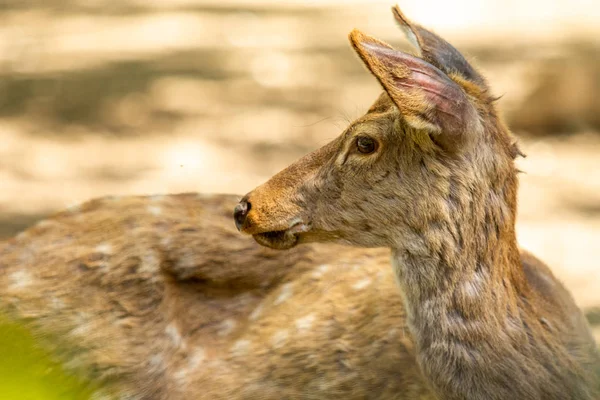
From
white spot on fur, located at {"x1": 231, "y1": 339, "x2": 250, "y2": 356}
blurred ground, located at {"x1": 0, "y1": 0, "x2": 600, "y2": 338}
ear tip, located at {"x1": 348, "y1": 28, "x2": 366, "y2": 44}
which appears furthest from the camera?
blurred ground, located at {"x1": 0, "y1": 0, "x2": 600, "y2": 338}

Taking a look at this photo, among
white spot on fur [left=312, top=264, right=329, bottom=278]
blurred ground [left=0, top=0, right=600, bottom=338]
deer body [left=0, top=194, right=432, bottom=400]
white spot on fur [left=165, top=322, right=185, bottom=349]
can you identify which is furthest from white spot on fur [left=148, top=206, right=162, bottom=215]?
blurred ground [left=0, top=0, right=600, bottom=338]

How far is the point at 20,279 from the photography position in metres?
3.71

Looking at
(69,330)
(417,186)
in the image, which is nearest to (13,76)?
(69,330)

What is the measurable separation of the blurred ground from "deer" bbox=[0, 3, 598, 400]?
188 centimetres

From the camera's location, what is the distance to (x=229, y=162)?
665 centimetres

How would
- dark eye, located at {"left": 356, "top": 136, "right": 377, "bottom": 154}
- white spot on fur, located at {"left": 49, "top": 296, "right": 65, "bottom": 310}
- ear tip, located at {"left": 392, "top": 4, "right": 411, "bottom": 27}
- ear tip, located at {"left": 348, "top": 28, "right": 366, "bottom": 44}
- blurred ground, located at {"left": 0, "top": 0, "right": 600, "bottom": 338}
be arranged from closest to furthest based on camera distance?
ear tip, located at {"left": 348, "top": 28, "right": 366, "bottom": 44} < dark eye, located at {"left": 356, "top": 136, "right": 377, "bottom": 154} < ear tip, located at {"left": 392, "top": 4, "right": 411, "bottom": 27} < white spot on fur, located at {"left": 49, "top": 296, "right": 65, "bottom": 310} < blurred ground, located at {"left": 0, "top": 0, "right": 600, "bottom": 338}

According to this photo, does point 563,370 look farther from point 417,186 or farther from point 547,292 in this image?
point 417,186

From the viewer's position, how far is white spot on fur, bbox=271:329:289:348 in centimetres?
368

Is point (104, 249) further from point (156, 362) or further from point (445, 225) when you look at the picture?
point (445, 225)

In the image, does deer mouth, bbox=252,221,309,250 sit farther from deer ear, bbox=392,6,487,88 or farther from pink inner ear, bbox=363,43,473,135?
deer ear, bbox=392,6,487,88

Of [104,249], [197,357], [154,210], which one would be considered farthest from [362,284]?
[104,249]

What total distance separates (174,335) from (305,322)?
55cm

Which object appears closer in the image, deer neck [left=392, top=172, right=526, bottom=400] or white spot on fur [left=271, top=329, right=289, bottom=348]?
deer neck [left=392, top=172, right=526, bottom=400]

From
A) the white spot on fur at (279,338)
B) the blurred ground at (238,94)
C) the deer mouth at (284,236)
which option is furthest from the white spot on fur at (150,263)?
the blurred ground at (238,94)
